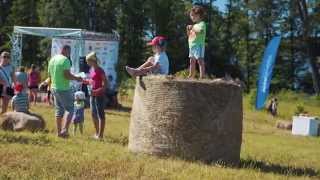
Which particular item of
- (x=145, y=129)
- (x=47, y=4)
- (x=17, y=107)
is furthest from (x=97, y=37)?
(x=47, y=4)

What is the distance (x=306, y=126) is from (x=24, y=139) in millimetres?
14528

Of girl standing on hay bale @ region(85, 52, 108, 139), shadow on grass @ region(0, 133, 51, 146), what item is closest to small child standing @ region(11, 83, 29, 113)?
girl standing on hay bale @ region(85, 52, 108, 139)

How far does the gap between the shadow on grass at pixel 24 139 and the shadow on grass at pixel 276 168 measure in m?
2.94

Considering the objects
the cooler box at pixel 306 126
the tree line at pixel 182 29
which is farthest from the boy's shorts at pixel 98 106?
the tree line at pixel 182 29

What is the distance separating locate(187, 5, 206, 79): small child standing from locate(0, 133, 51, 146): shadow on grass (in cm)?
240

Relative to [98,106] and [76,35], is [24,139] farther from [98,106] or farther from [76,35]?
[76,35]

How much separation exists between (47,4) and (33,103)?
1517 inches

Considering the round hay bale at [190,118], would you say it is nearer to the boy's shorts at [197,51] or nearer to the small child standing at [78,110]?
the boy's shorts at [197,51]

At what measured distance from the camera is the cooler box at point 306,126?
933 inches

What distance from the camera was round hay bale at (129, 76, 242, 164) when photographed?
32.7ft

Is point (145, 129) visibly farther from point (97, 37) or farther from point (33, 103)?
point (97, 37)

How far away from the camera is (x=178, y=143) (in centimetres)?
1003

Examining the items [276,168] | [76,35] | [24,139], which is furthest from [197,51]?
[76,35]

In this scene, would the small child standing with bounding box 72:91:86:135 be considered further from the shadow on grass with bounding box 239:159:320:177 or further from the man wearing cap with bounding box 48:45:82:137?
the shadow on grass with bounding box 239:159:320:177
